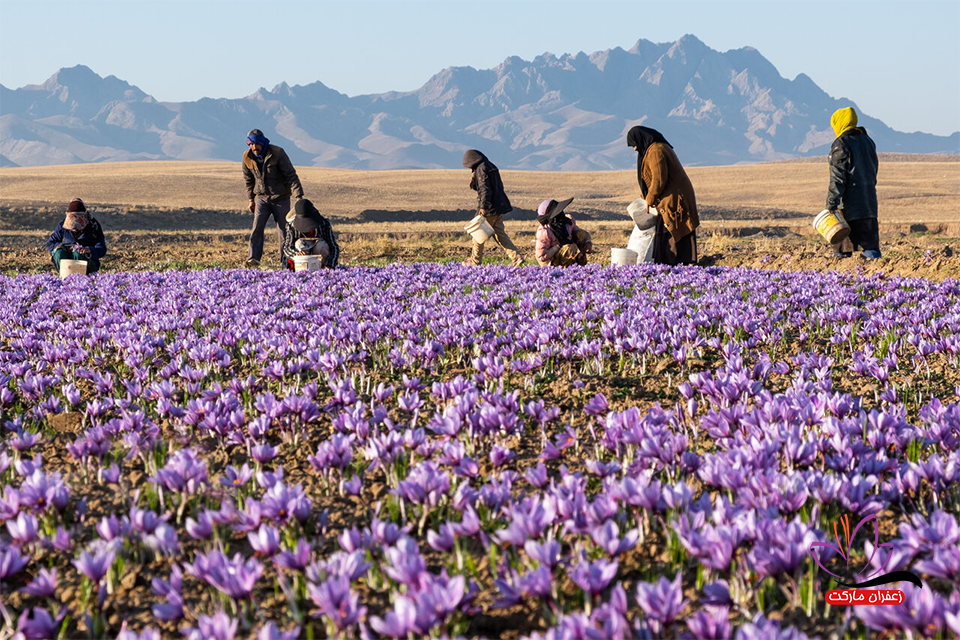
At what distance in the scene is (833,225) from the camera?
555 inches

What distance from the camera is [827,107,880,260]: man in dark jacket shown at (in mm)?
14094

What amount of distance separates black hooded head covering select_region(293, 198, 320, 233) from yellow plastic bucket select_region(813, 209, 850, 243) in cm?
868

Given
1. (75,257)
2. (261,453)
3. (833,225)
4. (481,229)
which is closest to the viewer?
(261,453)

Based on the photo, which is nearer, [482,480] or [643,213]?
[482,480]

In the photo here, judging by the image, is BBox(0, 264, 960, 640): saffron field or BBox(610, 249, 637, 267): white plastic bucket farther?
BBox(610, 249, 637, 267): white plastic bucket

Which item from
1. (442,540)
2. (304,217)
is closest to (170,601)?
(442,540)

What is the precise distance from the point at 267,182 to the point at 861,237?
1084 centimetres

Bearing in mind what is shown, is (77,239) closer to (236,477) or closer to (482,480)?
(236,477)

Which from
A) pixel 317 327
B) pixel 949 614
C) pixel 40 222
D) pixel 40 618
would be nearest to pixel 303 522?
pixel 40 618

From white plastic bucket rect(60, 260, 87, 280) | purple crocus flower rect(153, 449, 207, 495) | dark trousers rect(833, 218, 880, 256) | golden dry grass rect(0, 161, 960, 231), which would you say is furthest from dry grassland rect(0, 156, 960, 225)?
purple crocus flower rect(153, 449, 207, 495)

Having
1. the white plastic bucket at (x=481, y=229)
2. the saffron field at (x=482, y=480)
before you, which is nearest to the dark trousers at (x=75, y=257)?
the white plastic bucket at (x=481, y=229)

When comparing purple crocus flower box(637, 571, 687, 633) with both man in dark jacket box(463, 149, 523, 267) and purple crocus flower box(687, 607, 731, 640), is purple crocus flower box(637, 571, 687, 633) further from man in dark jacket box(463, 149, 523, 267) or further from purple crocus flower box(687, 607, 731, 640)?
man in dark jacket box(463, 149, 523, 267)

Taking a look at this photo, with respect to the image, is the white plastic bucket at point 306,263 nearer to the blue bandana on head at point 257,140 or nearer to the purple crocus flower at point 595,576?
the blue bandana on head at point 257,140

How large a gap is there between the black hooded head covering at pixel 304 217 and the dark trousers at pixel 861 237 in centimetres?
913
